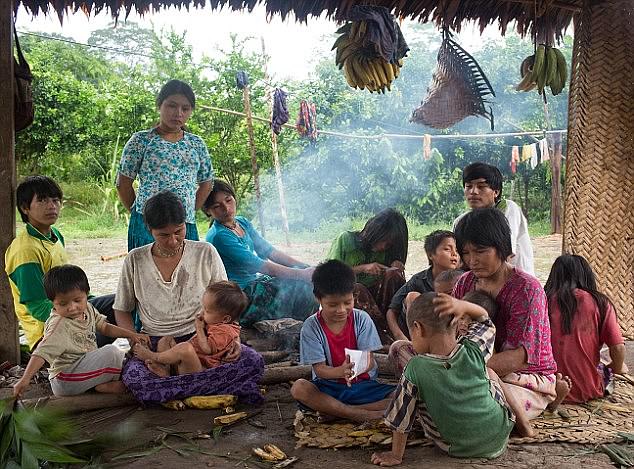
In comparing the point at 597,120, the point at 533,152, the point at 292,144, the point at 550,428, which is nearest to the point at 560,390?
the point at 550,428

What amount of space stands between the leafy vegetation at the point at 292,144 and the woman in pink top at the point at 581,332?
6.34 meters

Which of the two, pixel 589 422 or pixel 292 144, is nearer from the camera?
pixel 589 422

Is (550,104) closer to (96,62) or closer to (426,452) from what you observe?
(96,62)

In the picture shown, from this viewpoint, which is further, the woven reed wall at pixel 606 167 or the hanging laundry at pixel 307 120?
the hanging laundry at pixel 307 120

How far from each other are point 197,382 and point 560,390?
1.80 metres

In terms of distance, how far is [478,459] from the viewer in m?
2.83

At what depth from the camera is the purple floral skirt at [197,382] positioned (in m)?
3.51

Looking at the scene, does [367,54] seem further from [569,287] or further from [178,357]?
[178,357]

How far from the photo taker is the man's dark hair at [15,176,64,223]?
4.01 metres

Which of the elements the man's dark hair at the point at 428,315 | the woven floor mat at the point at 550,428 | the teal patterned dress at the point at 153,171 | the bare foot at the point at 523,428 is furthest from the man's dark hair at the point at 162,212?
the bare foot at the point at 523,428

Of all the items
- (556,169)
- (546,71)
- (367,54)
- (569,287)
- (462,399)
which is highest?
(367,54)

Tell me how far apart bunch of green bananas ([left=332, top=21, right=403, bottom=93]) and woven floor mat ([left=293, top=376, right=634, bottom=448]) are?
93.6 inches

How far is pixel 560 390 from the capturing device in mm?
3271

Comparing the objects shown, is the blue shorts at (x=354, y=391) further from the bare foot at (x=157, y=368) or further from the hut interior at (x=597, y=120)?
the hut interior at (x=597, y=120)
